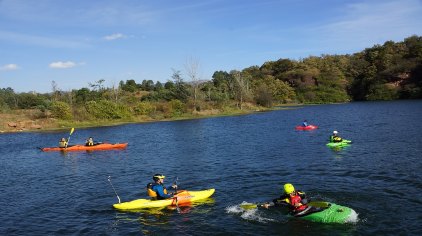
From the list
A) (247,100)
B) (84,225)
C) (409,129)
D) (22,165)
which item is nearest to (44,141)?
(22,165)

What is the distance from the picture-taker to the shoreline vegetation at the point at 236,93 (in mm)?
73375

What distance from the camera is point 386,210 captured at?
16.4 m

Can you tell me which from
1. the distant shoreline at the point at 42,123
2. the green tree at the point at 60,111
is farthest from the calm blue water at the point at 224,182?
the green tree at the point at 60,111

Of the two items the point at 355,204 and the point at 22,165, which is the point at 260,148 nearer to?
the point at 355,204

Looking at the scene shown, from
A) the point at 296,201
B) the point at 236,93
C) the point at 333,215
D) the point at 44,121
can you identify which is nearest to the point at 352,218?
the point at 333,215

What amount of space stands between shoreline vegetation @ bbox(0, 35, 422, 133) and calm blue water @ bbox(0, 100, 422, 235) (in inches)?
1295

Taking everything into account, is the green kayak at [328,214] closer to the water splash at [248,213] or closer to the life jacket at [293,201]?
the life jacket at [293,201]

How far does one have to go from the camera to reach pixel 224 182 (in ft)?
75.0

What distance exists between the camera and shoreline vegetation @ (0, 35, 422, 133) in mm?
73375

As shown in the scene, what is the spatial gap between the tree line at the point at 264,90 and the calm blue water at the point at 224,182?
38131 mm

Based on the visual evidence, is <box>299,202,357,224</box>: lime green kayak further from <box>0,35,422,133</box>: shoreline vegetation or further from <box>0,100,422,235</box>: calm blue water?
<box>0,35,422,133</box>: shoreline vegetation

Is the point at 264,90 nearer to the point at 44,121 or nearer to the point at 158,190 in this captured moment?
the point at 44,121

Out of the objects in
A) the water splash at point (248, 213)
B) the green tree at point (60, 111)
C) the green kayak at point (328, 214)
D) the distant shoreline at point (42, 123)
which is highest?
the green tree at point (60, 111)

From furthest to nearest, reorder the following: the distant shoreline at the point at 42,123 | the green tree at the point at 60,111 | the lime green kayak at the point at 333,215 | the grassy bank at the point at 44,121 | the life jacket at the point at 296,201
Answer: the green tree at the point at 60,111, the grassy bank at the point at 44,121, the distant shoreline at the point at 42,123, the life jacket at the point at 296,201, the lime green kayak at the point at 333,215
